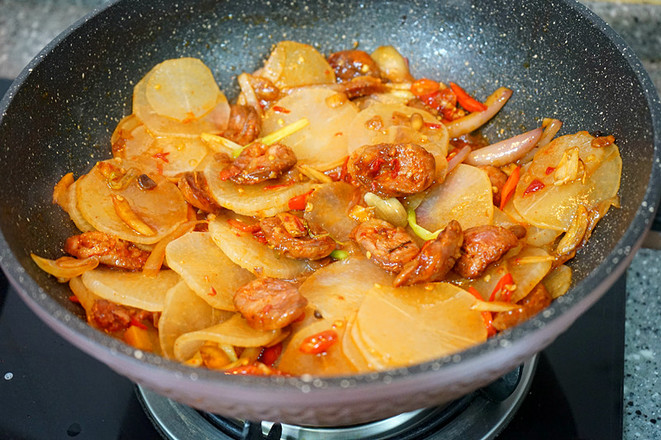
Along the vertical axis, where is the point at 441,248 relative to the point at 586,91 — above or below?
below

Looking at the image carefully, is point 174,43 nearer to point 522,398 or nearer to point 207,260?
point 207,260

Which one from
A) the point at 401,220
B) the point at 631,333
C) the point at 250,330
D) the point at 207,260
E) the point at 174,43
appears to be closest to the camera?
the point at 250,330

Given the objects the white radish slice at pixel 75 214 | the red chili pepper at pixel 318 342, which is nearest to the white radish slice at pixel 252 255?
the red chili pepper at pixel 318 342

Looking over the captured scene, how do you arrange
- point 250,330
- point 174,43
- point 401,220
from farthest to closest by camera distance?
point 174,43
point 401,220
point 250,330

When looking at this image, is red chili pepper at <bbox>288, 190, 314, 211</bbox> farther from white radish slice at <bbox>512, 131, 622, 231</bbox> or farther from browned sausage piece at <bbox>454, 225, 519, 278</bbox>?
white radish slice at <bbox>512, 131, 622, 231</bbox>

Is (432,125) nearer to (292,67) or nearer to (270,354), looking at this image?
(292,67)

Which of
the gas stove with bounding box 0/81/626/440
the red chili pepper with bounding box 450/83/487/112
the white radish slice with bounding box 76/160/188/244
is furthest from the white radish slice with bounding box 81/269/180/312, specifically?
the red chili pepper with bounding box 450/83/487/112

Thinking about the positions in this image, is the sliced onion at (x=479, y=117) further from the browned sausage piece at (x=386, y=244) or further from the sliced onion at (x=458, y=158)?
the browned sausage piece at (x=386, y=244)

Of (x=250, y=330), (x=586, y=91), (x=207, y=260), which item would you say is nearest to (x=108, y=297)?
(x=207, y=260)
